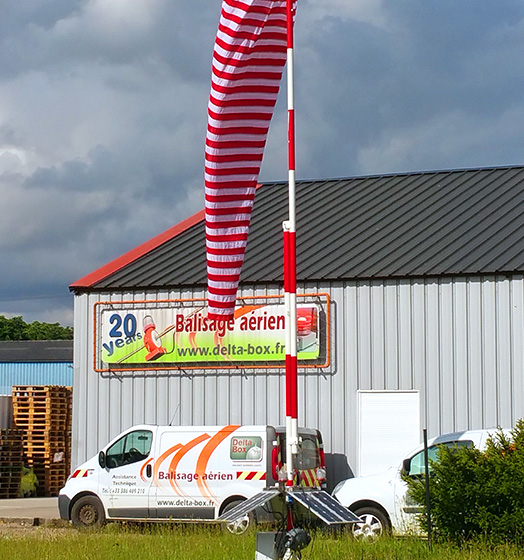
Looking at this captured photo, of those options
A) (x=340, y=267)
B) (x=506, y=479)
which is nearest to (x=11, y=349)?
(x=340, y=267)

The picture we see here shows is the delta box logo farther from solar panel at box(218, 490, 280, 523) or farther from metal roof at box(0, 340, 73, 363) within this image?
metal roof at box(0, 340, 73, 363)

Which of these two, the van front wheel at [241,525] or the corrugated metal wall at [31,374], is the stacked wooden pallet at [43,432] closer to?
the van front wheel at [241,525]

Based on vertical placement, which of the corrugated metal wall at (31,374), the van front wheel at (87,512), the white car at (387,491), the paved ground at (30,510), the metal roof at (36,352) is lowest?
the paved ground at (30,510)

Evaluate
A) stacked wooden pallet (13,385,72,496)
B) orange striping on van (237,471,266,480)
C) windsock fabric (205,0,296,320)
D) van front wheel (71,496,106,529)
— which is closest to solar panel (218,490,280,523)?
→ windsock fabric (205,0,296,320)

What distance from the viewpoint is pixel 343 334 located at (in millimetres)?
23219

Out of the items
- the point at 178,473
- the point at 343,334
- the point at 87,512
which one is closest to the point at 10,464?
the point at 87,512

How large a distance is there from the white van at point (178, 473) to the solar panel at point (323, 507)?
783 centimetres

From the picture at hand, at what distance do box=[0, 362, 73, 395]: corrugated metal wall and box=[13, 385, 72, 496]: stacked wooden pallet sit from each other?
2148 cm

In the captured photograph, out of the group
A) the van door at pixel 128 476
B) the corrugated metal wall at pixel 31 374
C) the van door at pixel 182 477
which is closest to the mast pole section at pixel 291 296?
the van door at pixel 182 477

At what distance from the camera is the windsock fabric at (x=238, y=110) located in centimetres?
1099

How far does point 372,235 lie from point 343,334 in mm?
3479

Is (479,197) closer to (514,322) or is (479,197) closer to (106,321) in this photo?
(514,322)

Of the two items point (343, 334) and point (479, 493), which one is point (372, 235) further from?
point (479, 493)

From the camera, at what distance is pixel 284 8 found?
1140cm
